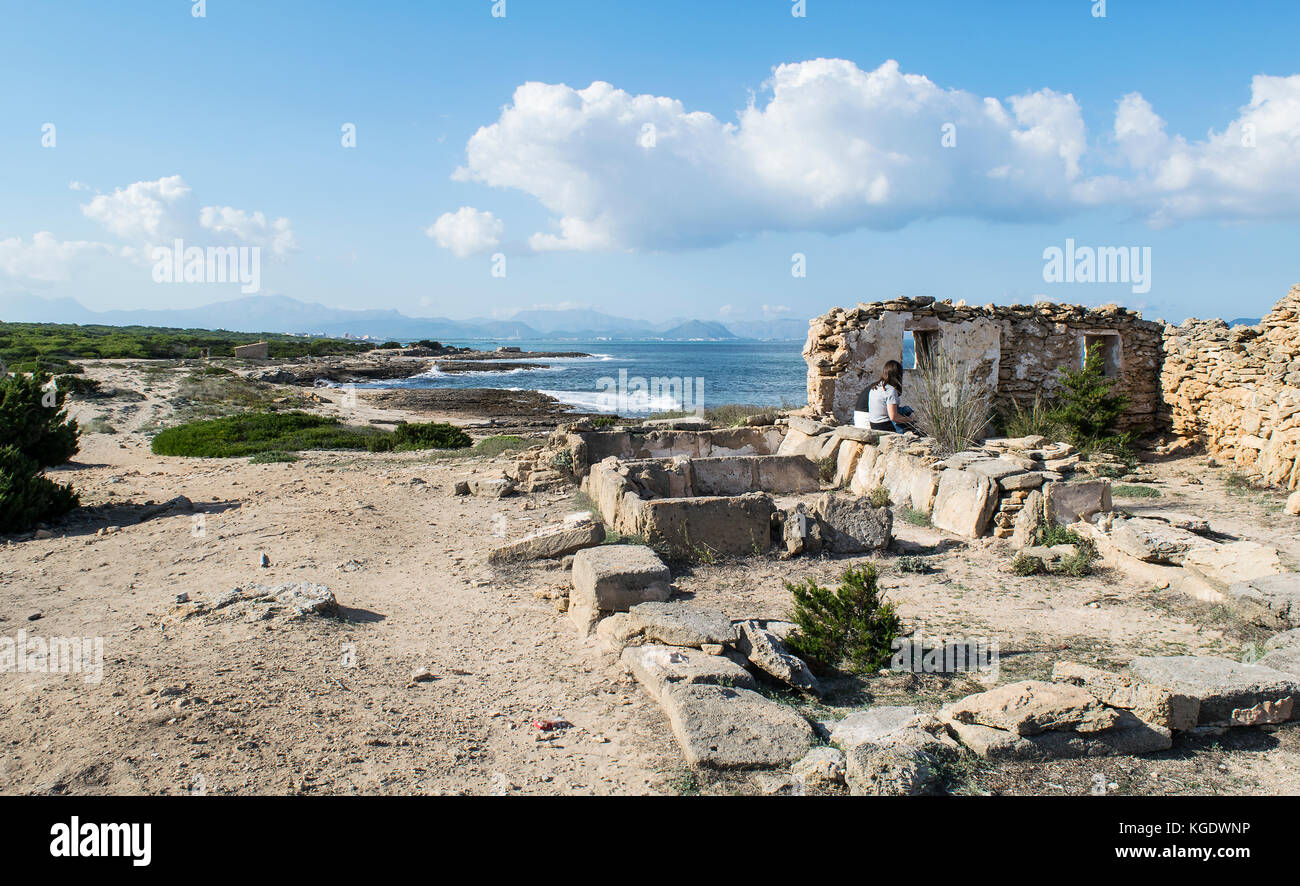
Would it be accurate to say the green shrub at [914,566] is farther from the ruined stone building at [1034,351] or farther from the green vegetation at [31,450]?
the green vegetation at [31,450]

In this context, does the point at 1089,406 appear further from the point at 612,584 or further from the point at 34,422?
the point at 34,422

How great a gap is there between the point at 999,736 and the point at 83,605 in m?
6.62

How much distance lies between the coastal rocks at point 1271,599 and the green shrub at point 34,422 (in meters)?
13.0

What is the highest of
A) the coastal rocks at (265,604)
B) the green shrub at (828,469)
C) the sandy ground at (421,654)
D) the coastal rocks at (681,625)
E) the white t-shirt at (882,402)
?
the white t-shirt at (882,402)

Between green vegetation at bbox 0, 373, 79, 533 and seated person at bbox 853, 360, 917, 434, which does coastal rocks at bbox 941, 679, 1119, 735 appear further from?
green vegetation at bbox 0, 373, 79, 533

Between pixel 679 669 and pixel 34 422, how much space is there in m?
10.5

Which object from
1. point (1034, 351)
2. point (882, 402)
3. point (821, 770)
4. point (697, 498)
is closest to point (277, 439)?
point (697, 498)

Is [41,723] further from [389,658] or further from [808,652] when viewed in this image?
[808,652]

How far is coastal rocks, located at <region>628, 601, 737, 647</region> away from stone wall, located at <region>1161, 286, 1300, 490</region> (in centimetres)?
886

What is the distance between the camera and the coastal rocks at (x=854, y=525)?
763 centimetres

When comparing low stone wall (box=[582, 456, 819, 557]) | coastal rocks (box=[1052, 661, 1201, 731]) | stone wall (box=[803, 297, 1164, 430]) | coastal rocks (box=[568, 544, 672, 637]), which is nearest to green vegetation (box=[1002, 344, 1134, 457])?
stone wall (box=[803, 297, 1164, 430])

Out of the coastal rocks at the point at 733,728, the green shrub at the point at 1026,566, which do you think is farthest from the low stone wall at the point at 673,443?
the coastal rocks at the point at 733,728

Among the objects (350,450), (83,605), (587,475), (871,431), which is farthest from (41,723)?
(350,450)

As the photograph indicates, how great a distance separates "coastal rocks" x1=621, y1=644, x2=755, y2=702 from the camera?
14.2 feet
